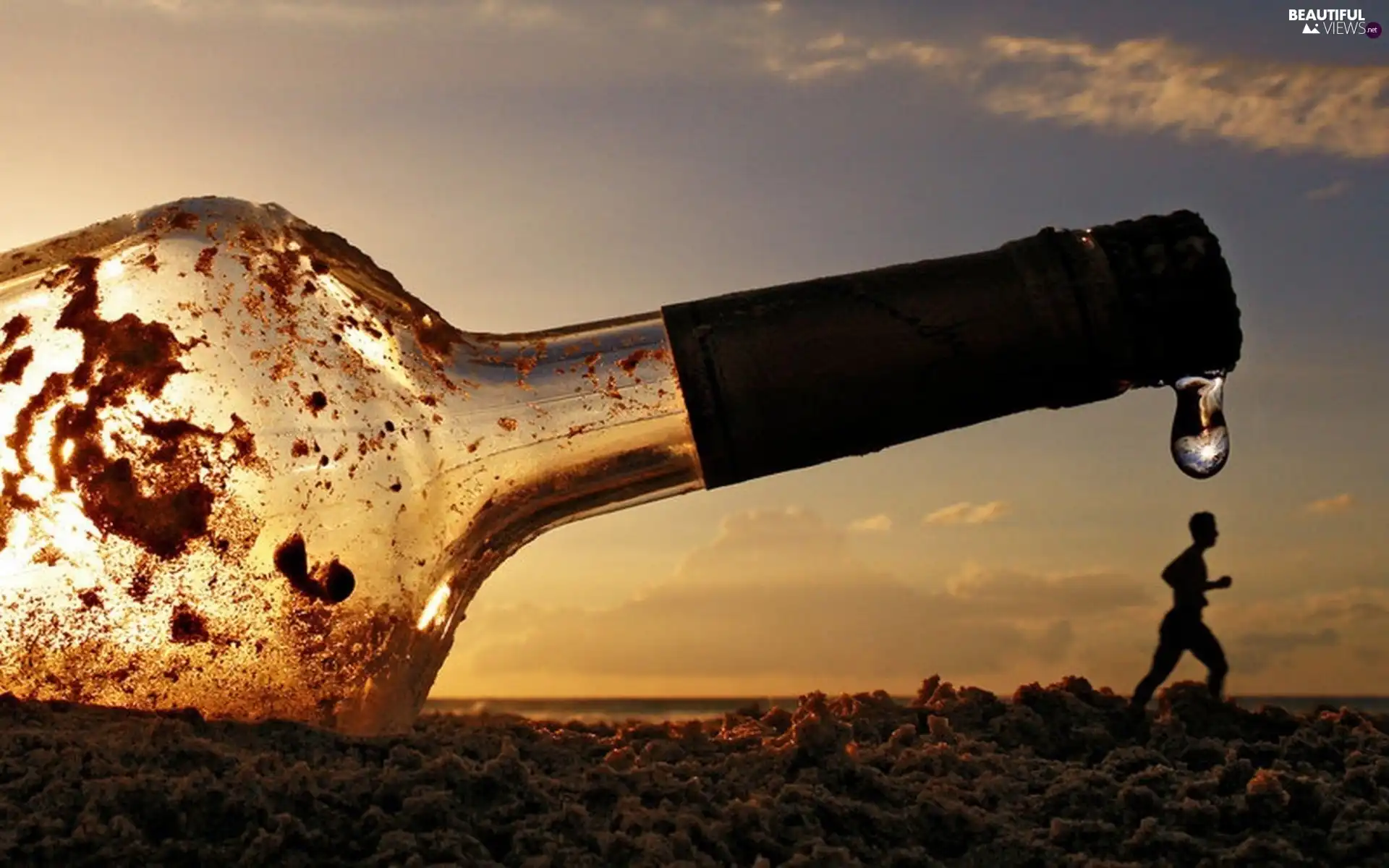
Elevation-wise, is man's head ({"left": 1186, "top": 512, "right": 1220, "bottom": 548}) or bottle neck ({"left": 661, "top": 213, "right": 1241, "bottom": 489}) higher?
bottle neck ({"left": 661, "top": 213, "right": 1241, "bottom": 489})

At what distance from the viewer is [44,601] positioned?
8.46 ft

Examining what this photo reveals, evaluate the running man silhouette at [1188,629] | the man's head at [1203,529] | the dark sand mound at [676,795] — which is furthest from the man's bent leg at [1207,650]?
the dark sand mound at [676,795]

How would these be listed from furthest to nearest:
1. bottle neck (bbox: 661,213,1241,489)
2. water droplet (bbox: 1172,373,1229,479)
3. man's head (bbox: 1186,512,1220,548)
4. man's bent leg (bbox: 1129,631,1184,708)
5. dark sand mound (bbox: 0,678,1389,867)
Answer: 1. man's head (bbox: 1186,512,1220,548)
2. man's bent leg (bbox: 1129,631,1184,708)
3. water droplet (bbox: 1172,373,1229,479)
4. bottle neck (bbox: 661,213,1241,489)
5. dark sand mound (bbox: 0,678,1389,867)

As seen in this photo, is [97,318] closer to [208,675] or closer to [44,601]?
[44,601]

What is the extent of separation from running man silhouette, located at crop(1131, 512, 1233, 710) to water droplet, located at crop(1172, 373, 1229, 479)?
181cm

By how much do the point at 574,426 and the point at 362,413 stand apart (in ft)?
1.27

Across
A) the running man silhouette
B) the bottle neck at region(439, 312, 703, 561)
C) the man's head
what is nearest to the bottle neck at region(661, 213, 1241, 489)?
the bottle neck at region(439, 312, 703, 561)

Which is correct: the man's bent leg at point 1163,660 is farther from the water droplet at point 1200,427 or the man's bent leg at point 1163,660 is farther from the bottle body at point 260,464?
the bottle body at point 260,464

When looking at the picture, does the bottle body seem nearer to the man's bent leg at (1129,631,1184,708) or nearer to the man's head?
the man's bent leg at (1129,631,1184,708)

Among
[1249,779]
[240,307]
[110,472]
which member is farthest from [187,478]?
[1249,779]

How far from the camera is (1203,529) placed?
5395mm

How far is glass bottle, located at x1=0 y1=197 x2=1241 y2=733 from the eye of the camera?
8.09ft

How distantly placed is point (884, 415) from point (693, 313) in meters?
0.38

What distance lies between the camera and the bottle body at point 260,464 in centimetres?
254
